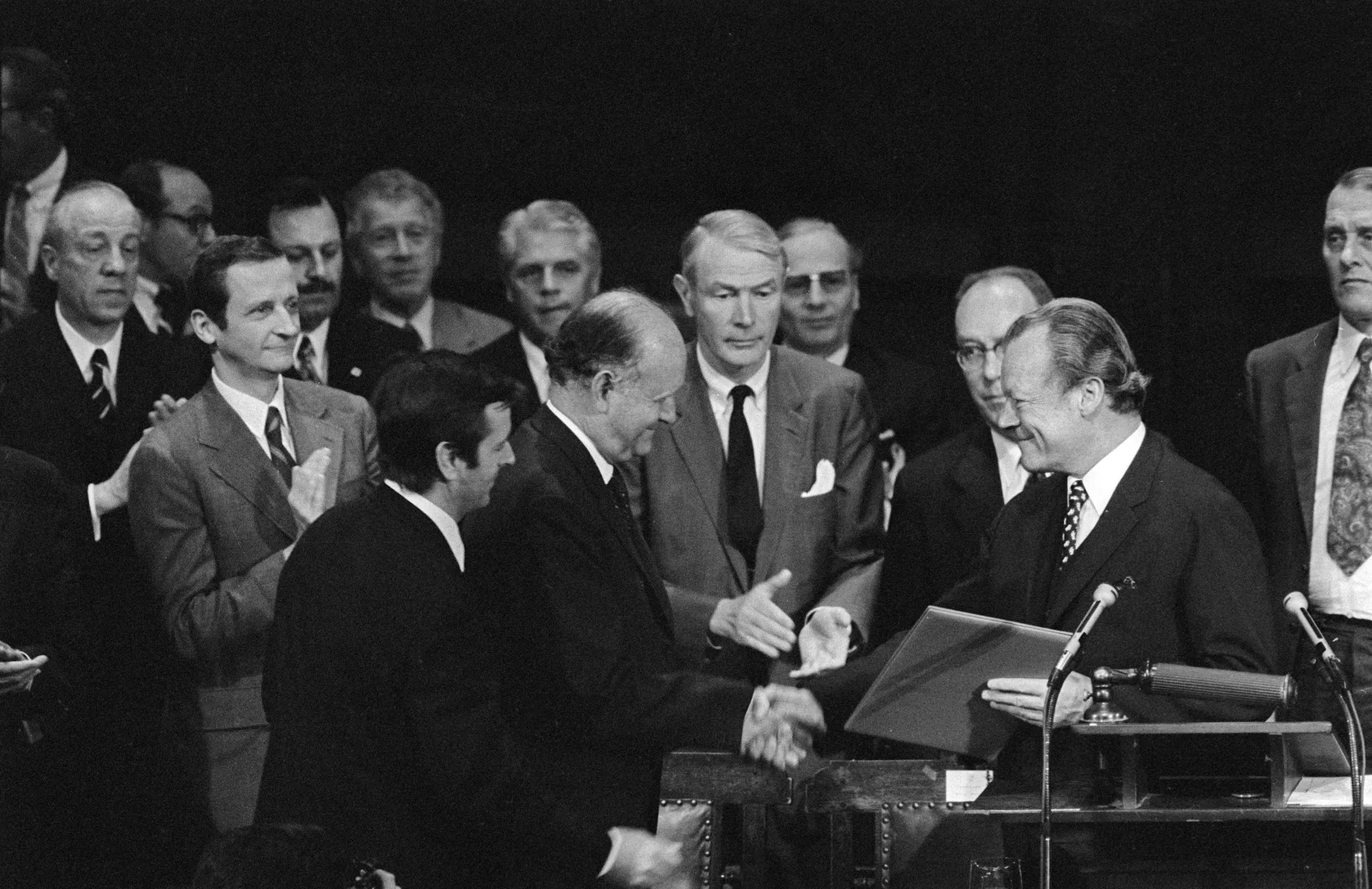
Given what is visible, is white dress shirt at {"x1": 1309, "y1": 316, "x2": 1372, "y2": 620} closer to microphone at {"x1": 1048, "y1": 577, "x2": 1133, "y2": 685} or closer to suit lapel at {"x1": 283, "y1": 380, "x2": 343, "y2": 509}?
microphone at {"x1": 1048, "y1": 577, "x2": 1133, "y2": 685}

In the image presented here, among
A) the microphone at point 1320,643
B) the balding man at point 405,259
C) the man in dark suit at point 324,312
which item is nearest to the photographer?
the microphone at point 1320,643

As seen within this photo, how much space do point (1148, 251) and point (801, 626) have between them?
1962mm

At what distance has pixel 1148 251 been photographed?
5.96 meters

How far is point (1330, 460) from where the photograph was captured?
184 inches

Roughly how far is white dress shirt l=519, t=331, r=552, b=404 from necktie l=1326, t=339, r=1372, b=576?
2253 millimetres

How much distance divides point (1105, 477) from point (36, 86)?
153 inches

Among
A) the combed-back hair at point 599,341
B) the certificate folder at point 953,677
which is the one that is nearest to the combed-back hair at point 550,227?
the combed-back hair at point 599,341

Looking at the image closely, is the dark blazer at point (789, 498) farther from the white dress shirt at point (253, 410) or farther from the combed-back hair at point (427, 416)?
the combed-back hair at point (427, 416)

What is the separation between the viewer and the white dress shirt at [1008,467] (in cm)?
493

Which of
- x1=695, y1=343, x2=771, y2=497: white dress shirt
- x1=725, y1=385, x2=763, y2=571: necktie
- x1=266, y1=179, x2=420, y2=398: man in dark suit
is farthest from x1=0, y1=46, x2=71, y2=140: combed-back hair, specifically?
x1=725, y1=385, x2=763, y2=571: necktie

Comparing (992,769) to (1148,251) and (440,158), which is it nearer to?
(1148,251)

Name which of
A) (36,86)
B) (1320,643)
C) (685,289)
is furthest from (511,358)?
(1320,643)

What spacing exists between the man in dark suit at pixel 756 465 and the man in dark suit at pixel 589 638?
942mm

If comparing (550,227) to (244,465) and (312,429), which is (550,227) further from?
(244,465)
